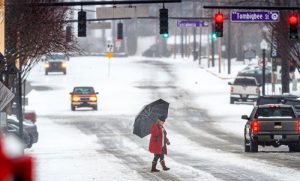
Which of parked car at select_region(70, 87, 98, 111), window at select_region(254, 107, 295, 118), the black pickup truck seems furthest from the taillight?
parked car at select_region(70, 87, 98, 111)

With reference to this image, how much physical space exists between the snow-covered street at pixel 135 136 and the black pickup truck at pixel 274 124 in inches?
23.4

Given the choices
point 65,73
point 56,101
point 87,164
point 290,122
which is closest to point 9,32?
point 87,164

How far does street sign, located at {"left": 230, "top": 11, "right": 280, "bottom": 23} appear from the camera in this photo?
3653cm

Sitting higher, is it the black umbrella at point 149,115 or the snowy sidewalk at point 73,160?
the black umbrella at point 149,115

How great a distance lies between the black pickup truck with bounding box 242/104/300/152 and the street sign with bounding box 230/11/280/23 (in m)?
11.0

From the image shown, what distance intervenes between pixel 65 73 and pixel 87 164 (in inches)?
2593

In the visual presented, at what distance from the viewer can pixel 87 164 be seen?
2320 centimetres

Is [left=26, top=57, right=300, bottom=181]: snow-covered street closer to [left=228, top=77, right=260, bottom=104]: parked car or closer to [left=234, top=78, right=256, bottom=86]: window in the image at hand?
[left=228, top=77, right=260, bottom=104]: parked car

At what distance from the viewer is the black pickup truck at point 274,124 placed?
26.0 meters

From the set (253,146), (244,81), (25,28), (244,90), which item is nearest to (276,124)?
(253,146)

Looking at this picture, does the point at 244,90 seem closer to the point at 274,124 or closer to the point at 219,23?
the point at 219,23

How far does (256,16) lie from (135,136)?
7905 millimetres

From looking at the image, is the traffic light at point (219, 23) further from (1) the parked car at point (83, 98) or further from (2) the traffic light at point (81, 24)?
(1) the parked car at point (83, 98)

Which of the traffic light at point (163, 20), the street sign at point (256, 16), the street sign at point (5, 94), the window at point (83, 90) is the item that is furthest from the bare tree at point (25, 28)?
the window at point (83, 90)
